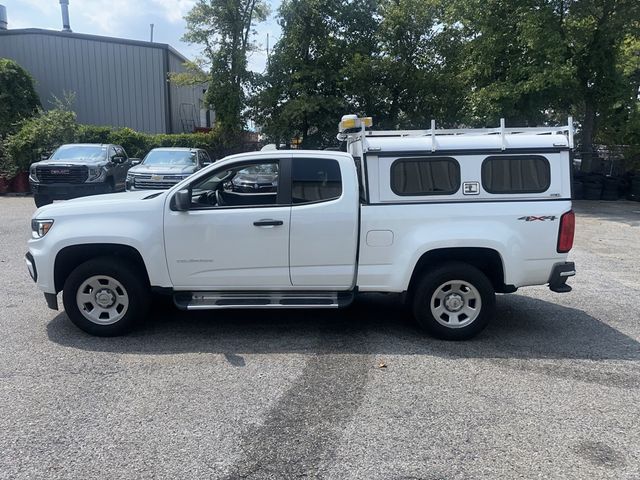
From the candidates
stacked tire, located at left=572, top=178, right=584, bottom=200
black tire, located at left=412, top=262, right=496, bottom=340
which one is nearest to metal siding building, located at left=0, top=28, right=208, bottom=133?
stacked tire, located at left=572, top=178, right=584, bottom=200

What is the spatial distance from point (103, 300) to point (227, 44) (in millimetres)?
20517

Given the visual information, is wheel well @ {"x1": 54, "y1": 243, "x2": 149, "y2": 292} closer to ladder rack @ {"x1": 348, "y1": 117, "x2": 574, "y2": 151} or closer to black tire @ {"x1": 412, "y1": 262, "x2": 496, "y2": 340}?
ladder rack @ {"x1": 348, "y1": 117, "x2": 574, "y2": 151}

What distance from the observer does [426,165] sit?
215 inches

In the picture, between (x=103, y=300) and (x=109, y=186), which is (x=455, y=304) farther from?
(x=109, y=186)

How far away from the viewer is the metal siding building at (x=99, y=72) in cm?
2811

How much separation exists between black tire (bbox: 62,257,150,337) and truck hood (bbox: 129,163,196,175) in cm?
1046

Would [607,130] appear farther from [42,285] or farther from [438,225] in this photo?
[42,285]

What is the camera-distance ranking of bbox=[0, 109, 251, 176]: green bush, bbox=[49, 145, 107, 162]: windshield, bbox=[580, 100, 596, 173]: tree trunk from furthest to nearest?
bbox=[0, 109, 251, 176]: green bush → bbox=[580, 100, 596, 173]: tree trunk → bbox=[49, 145, 107, 162]: windshield

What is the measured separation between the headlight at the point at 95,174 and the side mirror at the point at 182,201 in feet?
36.8

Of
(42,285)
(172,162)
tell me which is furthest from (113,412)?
(172,162)

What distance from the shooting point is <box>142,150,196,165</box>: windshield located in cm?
1652

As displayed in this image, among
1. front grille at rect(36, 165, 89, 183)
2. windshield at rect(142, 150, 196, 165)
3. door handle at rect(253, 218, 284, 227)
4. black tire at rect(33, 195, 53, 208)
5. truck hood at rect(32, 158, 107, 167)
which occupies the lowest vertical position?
door handle at rect(253, 218, 284, 227)

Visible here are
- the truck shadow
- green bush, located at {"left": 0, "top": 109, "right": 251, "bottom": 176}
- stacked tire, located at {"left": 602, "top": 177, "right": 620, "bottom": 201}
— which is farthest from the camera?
green bush, located at {"left": 0, "top": 109, "right": 251, "bottom": 176}

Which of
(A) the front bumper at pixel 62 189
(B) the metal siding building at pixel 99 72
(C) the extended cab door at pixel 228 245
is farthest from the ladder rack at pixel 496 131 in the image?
(B) the metal siding building at pixel 99 72
